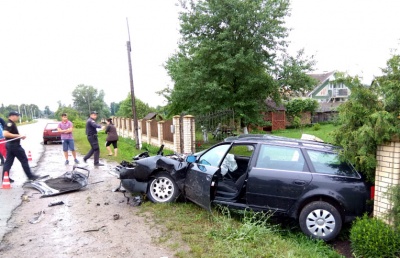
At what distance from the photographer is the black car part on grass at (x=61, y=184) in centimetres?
605

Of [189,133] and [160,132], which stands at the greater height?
[189,133]

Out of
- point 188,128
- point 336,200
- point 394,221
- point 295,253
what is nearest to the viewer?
point 295,253

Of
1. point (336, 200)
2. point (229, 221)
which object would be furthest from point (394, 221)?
point (229, 221)

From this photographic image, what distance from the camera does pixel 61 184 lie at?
6535 mm

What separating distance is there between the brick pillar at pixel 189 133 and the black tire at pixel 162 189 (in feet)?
18.0

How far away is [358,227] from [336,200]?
17.4 inches

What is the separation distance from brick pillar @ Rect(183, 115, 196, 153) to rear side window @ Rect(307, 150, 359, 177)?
6.70 meters

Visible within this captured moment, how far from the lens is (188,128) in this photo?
10711 mm

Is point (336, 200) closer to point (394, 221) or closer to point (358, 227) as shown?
point (358, 227)

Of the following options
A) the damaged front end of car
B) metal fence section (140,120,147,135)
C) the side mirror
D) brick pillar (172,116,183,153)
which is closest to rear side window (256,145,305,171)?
the side mirror

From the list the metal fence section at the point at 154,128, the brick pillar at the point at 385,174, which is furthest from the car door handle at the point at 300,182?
the metal fence section at the point at 154,128

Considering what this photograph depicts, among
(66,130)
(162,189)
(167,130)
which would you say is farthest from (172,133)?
(162,189)

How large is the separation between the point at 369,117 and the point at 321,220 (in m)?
1.66

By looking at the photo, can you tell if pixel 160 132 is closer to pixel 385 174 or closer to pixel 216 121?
pixel 216 121
